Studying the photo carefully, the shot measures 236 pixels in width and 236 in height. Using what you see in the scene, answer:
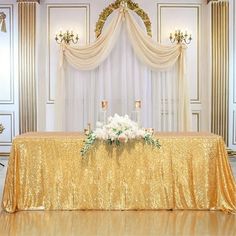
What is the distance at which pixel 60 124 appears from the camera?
307 inches

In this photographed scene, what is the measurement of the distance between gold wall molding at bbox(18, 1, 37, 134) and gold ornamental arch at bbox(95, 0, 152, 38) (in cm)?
119

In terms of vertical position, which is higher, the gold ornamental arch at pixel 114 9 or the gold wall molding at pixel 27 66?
the gold ornamental arch at pixel 114 9

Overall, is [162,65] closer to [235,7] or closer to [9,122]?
[235,7]

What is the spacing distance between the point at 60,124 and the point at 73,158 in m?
3.23

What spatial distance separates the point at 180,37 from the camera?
26.0 ft

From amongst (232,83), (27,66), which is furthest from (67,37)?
Answer: (232,83)

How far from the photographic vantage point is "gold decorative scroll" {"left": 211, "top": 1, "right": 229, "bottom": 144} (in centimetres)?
791

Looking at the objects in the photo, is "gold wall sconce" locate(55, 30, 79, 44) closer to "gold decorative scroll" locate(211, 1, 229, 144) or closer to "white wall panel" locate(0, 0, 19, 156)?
"white wall panel" locate(0, 0, 19, 156)

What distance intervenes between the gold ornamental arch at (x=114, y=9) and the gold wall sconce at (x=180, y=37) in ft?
1.44

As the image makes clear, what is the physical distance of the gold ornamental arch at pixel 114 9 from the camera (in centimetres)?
793

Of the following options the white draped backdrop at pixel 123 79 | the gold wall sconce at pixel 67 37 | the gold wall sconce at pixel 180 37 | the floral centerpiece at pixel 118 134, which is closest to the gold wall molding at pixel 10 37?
the gold wall sconce at pixel 67 37

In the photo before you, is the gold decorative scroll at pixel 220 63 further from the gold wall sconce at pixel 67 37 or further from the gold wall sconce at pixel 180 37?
the gold wall sconce at pixel 67 37

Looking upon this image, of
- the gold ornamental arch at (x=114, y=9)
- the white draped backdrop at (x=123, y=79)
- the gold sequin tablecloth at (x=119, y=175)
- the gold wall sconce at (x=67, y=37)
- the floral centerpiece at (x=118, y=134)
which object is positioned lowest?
the gold sequin tablecloth at (x=119, y=175)

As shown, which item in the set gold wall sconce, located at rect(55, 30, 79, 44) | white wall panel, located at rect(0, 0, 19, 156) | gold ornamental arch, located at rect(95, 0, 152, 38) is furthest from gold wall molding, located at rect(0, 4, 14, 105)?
gold ornamental arch, located at rect(95, 0, 152, 38)
